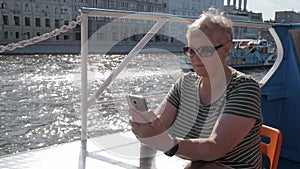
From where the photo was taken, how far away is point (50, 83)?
15.7 m

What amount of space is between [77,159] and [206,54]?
1.33m

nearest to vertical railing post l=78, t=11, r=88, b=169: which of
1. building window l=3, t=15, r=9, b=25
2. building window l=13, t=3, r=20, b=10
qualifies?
building window l=3, t=15, r=9, b=25

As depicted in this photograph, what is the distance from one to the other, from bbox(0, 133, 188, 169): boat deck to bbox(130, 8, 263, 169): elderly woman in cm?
88

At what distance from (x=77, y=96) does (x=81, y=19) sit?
35.7 feet

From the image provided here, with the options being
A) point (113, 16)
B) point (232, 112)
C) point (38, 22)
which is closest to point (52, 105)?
point (113, 16)

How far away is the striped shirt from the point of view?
108cm

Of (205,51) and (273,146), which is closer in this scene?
(205,51)

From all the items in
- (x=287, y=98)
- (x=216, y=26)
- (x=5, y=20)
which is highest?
(x=216, y=26)

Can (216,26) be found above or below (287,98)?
above

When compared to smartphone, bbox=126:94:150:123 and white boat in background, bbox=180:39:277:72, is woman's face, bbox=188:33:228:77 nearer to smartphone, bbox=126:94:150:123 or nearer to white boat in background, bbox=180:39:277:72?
smartphone, bbox=126:94:150:123

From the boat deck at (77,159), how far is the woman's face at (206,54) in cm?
100

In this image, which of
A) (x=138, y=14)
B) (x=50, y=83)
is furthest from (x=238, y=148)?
(x=50, y=83)

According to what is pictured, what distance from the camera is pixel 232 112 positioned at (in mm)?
1052

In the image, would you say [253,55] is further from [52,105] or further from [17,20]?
[17,20]
